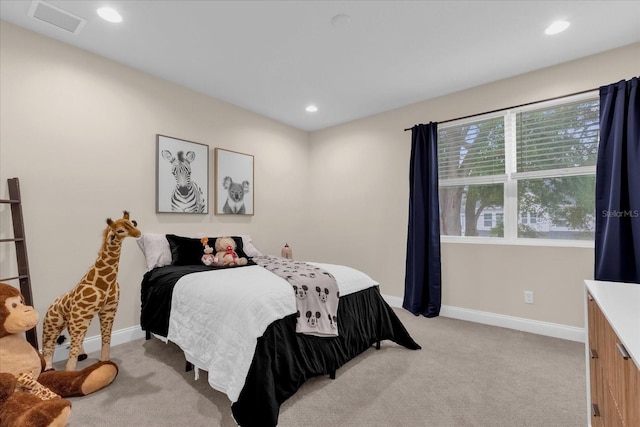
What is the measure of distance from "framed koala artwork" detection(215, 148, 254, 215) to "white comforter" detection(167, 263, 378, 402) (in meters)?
1.47

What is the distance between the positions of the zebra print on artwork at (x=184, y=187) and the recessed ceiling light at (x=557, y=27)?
11.2 ft

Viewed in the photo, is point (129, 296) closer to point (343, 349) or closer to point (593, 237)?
point (343, 349)

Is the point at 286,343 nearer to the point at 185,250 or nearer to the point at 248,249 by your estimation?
the point at 185,250

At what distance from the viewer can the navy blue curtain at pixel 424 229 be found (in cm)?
349

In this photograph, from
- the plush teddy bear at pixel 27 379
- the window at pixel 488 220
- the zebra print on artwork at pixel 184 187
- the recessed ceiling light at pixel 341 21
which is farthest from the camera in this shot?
the window at pixel 488 220

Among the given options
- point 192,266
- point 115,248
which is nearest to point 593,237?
point 192,266

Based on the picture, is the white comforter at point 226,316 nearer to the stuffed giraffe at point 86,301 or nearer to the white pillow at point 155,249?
the stuffed giraffe at point 86,301

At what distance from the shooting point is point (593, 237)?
109 inches

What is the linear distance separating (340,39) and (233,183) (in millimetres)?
2074

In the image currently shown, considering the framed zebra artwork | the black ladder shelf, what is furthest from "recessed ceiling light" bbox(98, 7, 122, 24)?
the black ladder shelf

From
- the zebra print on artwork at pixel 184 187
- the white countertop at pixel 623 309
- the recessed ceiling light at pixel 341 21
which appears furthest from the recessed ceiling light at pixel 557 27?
the zebra print on artwork at pixel 184 187

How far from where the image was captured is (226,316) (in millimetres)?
1813

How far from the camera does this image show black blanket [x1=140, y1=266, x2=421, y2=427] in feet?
5.12

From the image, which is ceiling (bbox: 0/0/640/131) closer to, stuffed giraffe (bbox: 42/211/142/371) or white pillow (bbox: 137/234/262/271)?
stuffed giraffe (bbox: 42/211/142/371)
